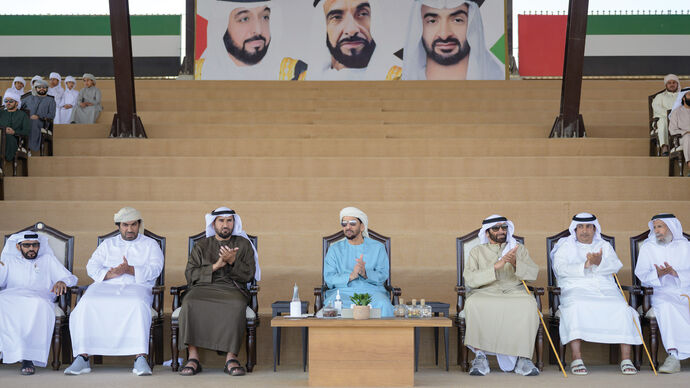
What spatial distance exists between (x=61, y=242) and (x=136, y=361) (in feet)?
3.84

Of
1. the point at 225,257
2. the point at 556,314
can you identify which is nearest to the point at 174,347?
the point at 225,257

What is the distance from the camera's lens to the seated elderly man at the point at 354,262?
5832 mm

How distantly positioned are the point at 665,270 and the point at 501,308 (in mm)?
1197

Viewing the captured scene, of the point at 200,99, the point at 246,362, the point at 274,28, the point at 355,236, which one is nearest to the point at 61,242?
the point at 246,362

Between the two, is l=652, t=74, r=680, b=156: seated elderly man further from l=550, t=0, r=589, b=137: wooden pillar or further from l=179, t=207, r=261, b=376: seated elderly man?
l=179, t=207, r=261, b=376: seated elderly man

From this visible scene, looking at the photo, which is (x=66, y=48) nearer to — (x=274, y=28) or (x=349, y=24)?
(x=274, y=28)

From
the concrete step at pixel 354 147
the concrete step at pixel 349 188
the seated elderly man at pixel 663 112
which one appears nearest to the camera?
the concrete step at pixel 349 188

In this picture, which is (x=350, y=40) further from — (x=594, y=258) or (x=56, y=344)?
(x=56, y=344)

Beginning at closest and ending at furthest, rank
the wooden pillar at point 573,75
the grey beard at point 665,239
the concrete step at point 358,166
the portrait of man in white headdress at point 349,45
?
the grey beard at point 665,239 < the concrete step at point 358,166 < the wooden pillar at point 573,75 < the portrait of man in white headdress at point 349,45

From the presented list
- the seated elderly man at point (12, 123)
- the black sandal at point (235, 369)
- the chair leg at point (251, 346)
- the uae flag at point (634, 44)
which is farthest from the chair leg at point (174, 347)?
the uae flag at point (634, 44)

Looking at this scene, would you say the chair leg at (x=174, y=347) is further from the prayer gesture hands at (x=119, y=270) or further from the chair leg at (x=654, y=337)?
the chair leg at (x=654, y=337)

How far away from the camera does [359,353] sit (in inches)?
194

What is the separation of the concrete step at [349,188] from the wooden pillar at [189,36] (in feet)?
17.3

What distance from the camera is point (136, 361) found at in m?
5.45
